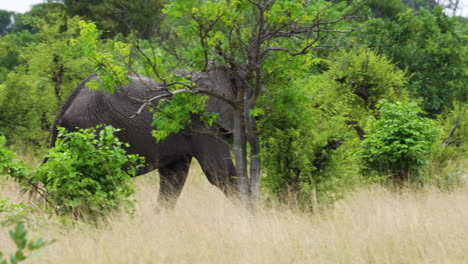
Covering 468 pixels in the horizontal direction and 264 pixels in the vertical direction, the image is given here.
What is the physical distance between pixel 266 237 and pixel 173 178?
10.8ft

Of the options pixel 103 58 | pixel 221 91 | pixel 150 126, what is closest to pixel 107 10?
pixel 150 126

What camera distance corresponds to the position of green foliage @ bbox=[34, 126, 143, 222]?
6.19m

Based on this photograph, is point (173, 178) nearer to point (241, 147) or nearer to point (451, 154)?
point (241, 147)

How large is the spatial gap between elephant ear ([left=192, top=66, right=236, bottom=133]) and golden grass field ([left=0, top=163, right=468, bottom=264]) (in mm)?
1307

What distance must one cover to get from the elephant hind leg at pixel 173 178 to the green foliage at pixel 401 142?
3.32 metres

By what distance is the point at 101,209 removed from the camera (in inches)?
251

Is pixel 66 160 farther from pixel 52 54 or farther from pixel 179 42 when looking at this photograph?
pixel 52 54

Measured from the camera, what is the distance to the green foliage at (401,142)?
32.1 ft

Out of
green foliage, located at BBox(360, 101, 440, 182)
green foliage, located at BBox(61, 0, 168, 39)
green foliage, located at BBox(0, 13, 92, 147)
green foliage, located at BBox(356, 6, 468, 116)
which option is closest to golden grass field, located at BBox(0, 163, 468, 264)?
green foliage, located at BBox(360, 101, 440, 182)

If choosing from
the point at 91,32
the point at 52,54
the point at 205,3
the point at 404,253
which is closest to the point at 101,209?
the point at 91,32

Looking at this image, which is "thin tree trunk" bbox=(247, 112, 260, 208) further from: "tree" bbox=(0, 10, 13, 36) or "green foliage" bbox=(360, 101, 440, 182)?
"tree" bbox=(0, 10, 13, 36)

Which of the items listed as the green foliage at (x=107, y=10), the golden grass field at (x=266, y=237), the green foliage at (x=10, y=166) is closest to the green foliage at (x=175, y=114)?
the golden grass field at (x=266, y=237)

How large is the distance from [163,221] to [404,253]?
8.34ft

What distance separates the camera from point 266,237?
5.70 meters
